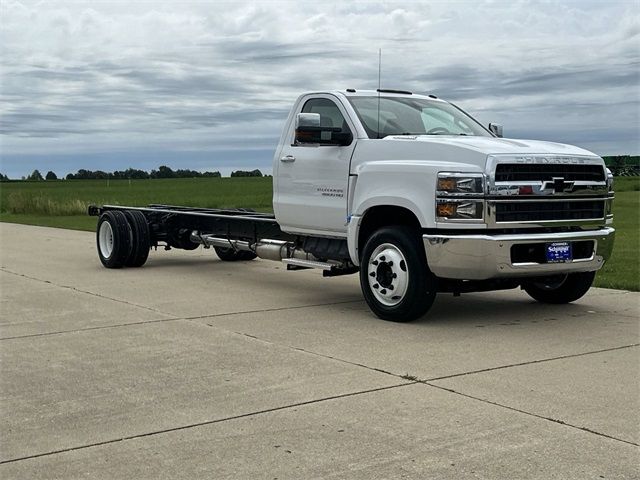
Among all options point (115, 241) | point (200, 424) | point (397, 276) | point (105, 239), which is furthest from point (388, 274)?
point (105, 239)

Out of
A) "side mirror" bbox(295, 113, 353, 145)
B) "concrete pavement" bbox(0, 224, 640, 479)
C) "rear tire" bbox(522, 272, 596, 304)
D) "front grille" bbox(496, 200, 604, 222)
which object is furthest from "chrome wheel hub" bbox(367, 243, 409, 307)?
"rear tire" bbox(522, 272, 596, 304)

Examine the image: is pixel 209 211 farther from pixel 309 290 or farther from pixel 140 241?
pixel 309 290

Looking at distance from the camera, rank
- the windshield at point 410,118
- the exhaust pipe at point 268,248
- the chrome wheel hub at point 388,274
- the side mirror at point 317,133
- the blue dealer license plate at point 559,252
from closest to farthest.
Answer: the blue dealer license plate at point 559,252 → the chrome wheel hub at point 388,274 → the side mirror at point 317,133 → the windshield at point 410,118 → the exhaust pipe at point 268,248

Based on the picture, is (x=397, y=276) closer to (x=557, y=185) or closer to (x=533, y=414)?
(x=557, y=185)

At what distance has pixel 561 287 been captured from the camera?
10.0 metres

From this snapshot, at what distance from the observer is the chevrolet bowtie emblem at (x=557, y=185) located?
338 inches

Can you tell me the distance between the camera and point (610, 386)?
638cm

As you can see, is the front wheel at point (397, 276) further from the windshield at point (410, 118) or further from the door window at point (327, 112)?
the door window at point (327, 112)

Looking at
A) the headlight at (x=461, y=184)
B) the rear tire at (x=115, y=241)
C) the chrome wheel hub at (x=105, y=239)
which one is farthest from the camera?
the chrome wheel hub at (x=105, y=239)

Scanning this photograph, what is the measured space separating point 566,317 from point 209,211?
622 centimetres

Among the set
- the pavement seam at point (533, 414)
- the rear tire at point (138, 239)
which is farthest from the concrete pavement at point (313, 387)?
the rear tire at point (138, 239)

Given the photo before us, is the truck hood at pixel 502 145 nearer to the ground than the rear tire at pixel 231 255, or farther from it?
farther from it

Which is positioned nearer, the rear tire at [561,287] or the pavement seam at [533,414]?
the pavement seam at [533,414]

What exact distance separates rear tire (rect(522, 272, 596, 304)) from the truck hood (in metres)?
1.42
